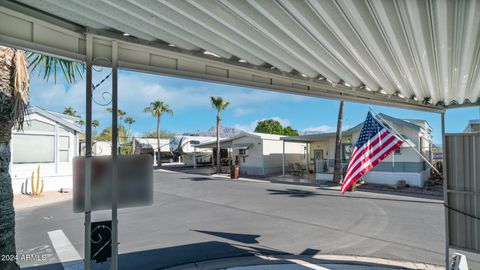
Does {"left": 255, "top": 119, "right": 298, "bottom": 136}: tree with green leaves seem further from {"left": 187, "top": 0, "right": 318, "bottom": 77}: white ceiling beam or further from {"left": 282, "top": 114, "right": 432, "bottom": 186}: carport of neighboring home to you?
{"left": 187, "top": 0, "right": 318, "bottom": 77}: white ceiling beam

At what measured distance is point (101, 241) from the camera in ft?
8.71

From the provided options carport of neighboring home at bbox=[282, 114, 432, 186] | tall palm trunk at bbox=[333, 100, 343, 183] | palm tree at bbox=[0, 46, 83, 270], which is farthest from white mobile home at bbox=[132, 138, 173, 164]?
palm tree at bbox=[0, 46, 83, 270]

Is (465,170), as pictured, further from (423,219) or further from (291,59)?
(423,219)

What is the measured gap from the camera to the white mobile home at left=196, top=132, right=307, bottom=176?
24.0 metres

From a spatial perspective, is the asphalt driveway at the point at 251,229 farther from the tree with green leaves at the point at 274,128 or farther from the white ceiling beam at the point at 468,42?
the tree with green leaves at the point at 274,128

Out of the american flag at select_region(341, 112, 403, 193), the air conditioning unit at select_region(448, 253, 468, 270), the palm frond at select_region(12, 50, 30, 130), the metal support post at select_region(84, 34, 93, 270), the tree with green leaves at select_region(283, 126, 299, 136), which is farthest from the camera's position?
the tree with green leaves at select_region(283, 126, 299, 136)

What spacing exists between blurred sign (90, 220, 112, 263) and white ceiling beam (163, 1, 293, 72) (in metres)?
2.12

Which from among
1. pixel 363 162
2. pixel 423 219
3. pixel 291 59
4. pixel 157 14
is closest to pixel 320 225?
pixel 363 162

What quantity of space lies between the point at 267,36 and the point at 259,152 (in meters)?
21.8

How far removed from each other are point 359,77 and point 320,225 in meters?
5.07

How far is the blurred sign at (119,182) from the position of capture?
252 cm

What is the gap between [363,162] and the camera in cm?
621

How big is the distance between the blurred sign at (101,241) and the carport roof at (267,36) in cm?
165

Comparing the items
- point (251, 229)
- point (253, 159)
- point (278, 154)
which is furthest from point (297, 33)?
point (278, 154)
